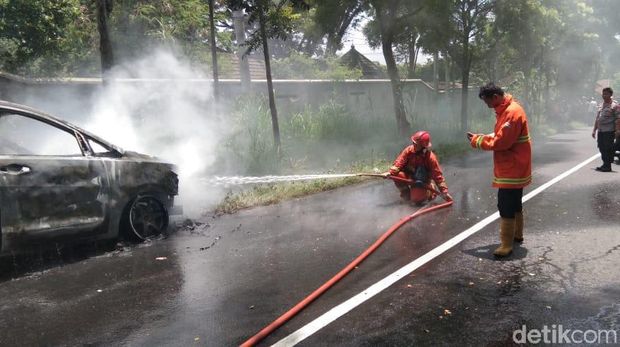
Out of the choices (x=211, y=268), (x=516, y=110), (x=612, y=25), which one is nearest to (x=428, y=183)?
(x=516, y=110)

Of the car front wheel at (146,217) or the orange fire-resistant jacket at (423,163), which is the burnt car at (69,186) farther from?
the orange fire-resistant jacket at (423,163)

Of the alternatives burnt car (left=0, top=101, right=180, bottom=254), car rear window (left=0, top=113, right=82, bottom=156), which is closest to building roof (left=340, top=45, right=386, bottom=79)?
burnt car (left=0, top=101, right=180, bottom=254)

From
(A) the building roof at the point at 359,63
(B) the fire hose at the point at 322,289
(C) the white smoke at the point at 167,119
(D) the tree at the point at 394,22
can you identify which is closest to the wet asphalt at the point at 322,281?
(B) the fire hose at the point at 322,289

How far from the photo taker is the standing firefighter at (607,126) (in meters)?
10.6

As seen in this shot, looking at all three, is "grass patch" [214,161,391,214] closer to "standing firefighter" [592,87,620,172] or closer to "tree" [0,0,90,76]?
"standing firefighter" [592,87,620,172]

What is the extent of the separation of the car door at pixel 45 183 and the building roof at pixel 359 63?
1205 inches

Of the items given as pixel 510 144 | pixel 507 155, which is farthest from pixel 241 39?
pixel 510 144

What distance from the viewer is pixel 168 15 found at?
723 inches

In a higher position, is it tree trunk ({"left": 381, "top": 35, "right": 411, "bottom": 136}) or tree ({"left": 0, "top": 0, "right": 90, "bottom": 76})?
tree ({"left": 0, "top": 0, "right": 90, "bottom": 76})

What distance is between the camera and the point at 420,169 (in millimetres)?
7836

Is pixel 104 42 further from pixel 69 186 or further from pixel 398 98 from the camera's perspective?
pixel 398 98

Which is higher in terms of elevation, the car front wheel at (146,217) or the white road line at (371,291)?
the car front wheel at (146,217)

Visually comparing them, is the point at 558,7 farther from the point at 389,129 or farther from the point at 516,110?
the point at 516,110

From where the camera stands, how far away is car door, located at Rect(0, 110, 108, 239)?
Result: 4902 millimetres
